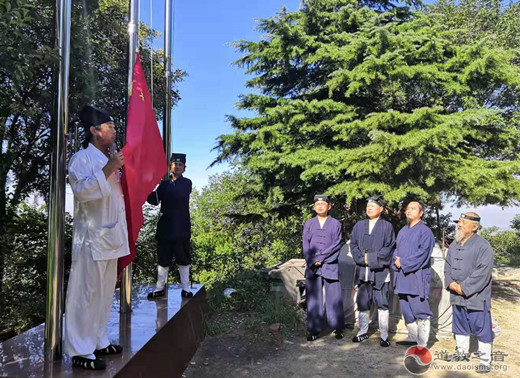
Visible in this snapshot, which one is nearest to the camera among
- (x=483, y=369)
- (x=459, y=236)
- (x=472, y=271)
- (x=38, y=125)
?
(x=483, y=369)

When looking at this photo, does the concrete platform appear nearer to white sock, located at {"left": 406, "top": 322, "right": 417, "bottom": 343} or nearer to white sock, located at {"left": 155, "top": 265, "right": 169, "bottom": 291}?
white sock, located at {"left": 155, "top": 265, "right": 169, "bottom": 291}

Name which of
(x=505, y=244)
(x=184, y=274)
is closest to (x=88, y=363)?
(x=184, y=274)

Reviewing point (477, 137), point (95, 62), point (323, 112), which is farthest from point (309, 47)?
point (95, 62)

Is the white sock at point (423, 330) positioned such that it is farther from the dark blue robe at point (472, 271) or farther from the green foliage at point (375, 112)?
the green foliage at point (375, 112)

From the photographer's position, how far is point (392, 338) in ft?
16.8

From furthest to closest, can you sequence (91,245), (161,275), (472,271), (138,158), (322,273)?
(322,273) → (161,275) → (472,271) → (138,158) → (91,245)

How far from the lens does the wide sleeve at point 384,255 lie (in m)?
4.82

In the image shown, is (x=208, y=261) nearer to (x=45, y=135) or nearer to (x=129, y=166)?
(x=45, y=135)

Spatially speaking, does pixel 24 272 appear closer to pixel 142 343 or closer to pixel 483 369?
pixel 142 343

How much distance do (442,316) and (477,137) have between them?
299 cm

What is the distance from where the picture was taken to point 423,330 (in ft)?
14.9

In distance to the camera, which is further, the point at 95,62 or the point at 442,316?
the point at 442,316

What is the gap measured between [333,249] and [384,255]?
65 centimetres

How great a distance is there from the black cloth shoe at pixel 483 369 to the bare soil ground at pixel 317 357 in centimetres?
5
